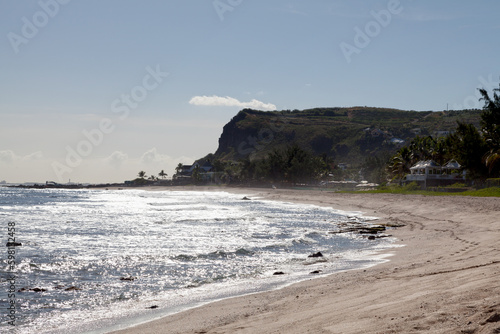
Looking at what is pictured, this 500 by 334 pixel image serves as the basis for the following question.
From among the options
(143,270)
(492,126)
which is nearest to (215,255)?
(143,270)

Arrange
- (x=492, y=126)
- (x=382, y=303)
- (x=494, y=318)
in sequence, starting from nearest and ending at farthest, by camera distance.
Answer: (x=494, y=318), (x=382, y=303), (x=492, y=126)

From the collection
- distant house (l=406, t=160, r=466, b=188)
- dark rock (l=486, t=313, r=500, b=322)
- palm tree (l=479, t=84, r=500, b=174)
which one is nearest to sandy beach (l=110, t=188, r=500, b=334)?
dark rock (l=486, t=313, r=500, b=322)

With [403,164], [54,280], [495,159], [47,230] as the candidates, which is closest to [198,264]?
[54,280]

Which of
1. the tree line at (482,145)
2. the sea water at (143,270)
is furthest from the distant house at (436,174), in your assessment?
the sea water at (143,270)

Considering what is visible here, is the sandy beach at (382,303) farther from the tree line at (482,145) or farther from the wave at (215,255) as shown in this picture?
the tree line at (482,145)

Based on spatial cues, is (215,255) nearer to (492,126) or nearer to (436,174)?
(492,126)

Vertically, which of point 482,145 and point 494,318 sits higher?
point 482,145

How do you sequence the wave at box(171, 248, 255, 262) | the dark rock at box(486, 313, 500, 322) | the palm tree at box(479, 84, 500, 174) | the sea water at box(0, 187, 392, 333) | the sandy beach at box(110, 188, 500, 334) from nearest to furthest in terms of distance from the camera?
the dark rock at box(486, 313, 500, 322) < the sandy beach at box(110, 188, 500, 334) < the sea water at box(0, 187, 392, 333) < the wave at box(171, 248, 255, 262) < the palm tree at box(479, 84, 500, 174)

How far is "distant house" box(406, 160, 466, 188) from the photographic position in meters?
71.0

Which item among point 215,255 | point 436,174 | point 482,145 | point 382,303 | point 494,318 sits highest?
point 482,145

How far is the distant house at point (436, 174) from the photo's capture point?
2795 inches

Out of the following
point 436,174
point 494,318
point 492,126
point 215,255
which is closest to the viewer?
point 494,318

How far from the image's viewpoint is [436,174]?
2896 inches

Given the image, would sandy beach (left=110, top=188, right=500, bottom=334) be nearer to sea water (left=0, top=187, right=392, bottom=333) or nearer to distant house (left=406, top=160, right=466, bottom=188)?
sea water (left=0, top=187, right=392, bottom=333)
